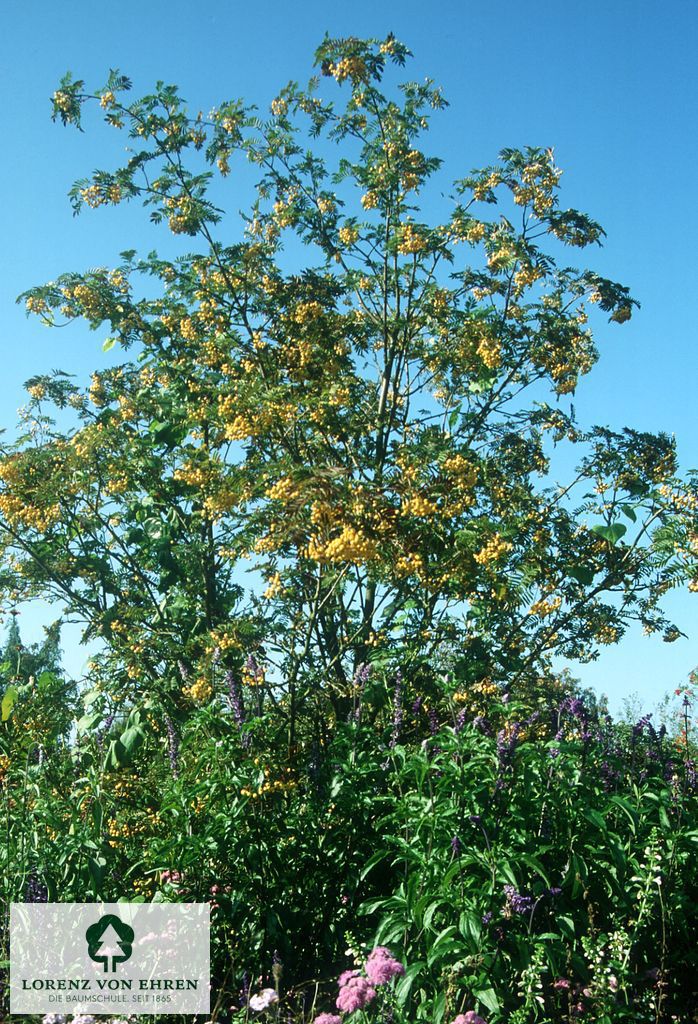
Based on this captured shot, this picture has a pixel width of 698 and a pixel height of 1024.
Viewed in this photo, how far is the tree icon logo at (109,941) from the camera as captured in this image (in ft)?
10.8

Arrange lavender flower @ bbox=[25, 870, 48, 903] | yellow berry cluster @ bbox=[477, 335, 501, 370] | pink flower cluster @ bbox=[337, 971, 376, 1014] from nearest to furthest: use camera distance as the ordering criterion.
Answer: pink flower cluster @ bbox=[337, 971, 376, 1014] < lavender flower @ bbox=[25, 870, 48, 903] < yellow berry cluster @ bbox=[477, 335, 501, 370]

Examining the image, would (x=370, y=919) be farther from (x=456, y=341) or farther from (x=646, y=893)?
(x=456, y=341)

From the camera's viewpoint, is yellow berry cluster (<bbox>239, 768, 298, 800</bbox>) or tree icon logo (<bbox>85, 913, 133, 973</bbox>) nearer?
tree icon logo (<bbox>85, 913, 133, 973</bbox>)

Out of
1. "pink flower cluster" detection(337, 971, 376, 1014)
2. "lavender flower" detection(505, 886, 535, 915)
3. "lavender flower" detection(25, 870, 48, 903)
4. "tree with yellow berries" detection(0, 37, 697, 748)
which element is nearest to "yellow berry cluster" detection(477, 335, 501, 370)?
"tree with yellow berries" detection(0, 37, 697, 748)

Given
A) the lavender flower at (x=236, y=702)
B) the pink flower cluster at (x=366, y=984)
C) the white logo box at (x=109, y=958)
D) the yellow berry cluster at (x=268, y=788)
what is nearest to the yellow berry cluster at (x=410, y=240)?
the lavender flower at (x=236, y=702)

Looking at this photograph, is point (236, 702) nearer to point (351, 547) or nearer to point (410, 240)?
point (351, 547)

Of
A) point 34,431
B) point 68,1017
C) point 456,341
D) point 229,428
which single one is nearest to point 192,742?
point 68,1017

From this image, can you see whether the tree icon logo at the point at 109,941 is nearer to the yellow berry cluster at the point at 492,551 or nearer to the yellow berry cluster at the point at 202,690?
the yellow berry cluster at the point at 202,690

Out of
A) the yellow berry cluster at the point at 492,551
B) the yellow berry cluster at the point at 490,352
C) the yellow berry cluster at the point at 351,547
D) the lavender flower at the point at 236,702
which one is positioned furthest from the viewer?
the yellow berry cluster at the point at 490,352

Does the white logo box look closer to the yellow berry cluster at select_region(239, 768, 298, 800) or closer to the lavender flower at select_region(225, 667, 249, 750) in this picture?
the yellow berry cluster at select_region(239, 768, 298, 800)

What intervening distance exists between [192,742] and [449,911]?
137 centimetres

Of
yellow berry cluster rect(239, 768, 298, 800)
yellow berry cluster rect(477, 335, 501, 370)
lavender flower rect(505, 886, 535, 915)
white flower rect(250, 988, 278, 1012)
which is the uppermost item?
yellow berry cluster rect(477, 335, 501, 370)

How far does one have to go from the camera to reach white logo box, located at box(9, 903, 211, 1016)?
317cm

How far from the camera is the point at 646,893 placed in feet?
9.92
